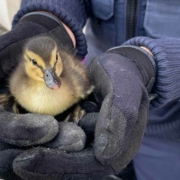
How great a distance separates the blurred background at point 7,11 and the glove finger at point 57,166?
1.70m

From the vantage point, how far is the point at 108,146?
592mm

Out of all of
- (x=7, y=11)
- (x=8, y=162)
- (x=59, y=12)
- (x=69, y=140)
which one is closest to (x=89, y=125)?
(x=69, y=140)

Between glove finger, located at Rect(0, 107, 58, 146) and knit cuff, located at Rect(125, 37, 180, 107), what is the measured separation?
294mm

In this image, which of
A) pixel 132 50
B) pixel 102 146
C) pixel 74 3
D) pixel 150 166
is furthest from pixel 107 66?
pixel 150 166

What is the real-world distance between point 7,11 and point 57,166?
1802 mm

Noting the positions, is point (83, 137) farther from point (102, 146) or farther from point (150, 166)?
point (150, 166)

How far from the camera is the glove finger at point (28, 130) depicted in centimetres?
64

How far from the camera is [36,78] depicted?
0.84m

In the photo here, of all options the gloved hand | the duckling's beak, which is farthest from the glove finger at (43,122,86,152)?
the duckling's beak

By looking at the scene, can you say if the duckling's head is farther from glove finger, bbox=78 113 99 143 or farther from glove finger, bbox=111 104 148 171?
glove finger, bbox=111 104 148 171

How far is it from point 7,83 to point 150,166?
0.64m

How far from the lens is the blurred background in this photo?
2174mm

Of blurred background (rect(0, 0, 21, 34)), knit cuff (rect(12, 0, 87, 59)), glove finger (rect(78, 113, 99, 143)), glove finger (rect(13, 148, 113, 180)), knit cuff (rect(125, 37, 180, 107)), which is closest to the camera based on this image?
glove finger (rect(13, 148, 113, 180))

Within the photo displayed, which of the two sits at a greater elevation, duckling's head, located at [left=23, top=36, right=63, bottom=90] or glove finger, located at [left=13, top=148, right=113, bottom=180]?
duckling's head, located at [left=23, top=36, right=63, bottom=90]
